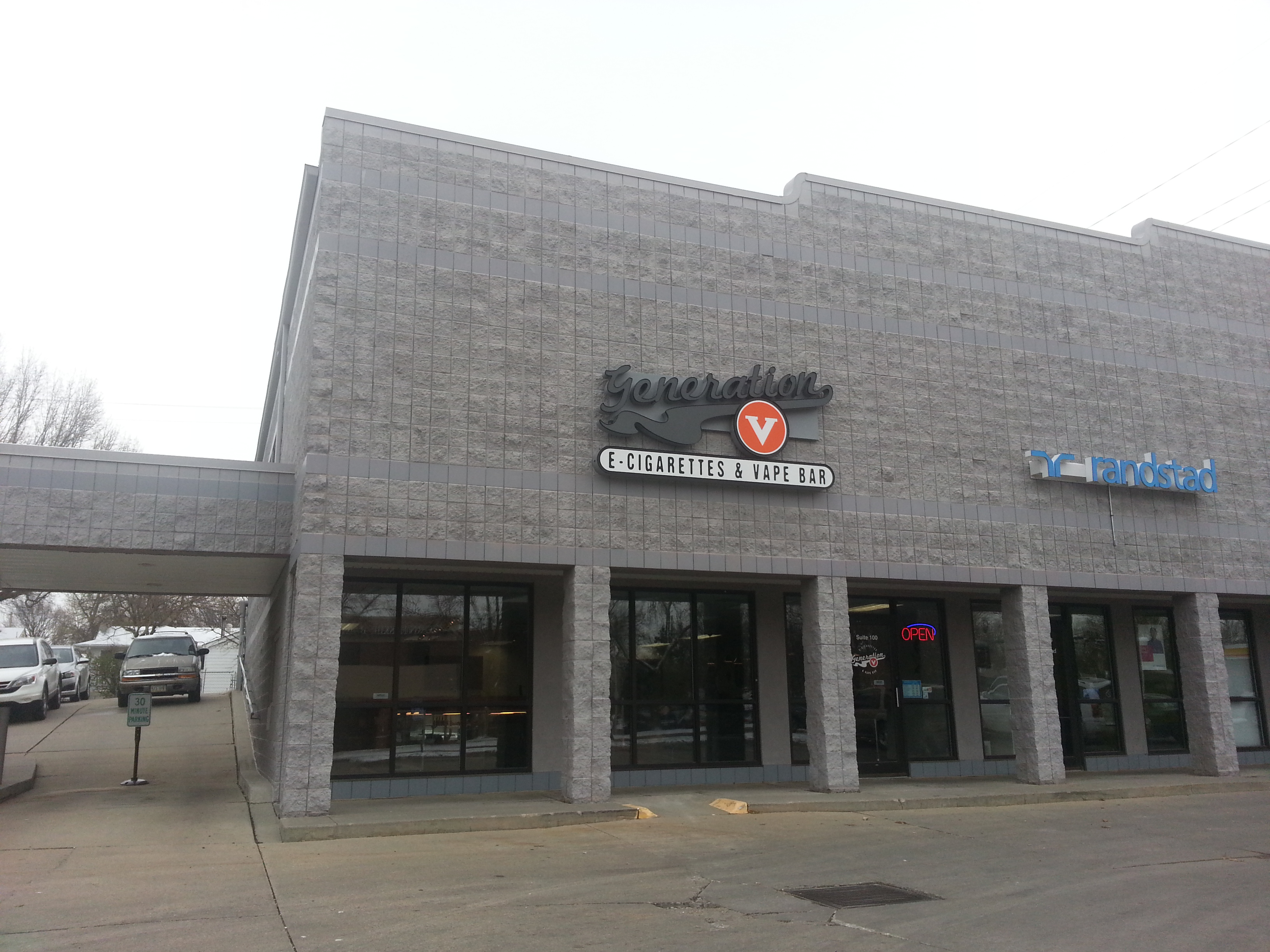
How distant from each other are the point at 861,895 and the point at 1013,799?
7822 millimetres

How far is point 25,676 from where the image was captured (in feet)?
78.8

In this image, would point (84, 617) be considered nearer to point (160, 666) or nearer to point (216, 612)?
point (216, 612)

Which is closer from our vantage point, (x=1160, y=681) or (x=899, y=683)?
(x=899, y=683)

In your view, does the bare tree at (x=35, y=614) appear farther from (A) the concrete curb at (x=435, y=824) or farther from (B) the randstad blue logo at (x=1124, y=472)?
(B) the randstad blue logo at (x=1124, y=472)

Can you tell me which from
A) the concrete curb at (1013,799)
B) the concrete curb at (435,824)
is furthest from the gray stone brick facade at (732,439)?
the concrete curb at (1013,799)

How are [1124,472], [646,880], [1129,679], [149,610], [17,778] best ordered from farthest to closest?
[149,610]
[1129,679]
[1124,472]
[17,778]
[646,880]

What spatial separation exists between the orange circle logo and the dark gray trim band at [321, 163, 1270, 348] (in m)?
2.86

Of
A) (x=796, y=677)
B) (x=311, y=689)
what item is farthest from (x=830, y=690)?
(x=311, y=689)

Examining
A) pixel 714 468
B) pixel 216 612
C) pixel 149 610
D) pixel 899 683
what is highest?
pixel 216 612

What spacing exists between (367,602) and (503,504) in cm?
314

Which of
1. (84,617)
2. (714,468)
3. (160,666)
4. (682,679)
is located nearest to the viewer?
(714,468)

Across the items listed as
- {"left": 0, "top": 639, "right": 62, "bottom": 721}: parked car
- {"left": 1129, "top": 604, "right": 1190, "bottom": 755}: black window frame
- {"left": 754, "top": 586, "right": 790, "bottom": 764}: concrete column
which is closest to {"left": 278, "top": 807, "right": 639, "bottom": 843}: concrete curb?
{"left": 754, "top": 586, "right": 790, "bottom": 764}: concrete column

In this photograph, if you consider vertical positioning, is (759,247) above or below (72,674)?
above

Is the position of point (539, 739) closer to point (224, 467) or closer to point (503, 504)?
point (503, 504)
